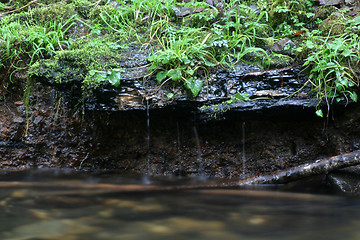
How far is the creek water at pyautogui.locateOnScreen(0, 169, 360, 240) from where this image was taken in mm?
1527

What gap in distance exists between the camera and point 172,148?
3.83 meters

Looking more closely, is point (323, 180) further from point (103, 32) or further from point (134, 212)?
point (103, 32)

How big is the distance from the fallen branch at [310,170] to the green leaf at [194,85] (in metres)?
1.07

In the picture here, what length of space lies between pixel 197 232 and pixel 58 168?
115 inches

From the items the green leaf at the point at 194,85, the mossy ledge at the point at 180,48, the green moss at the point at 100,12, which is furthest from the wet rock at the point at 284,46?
the green moss at the point at 100,12

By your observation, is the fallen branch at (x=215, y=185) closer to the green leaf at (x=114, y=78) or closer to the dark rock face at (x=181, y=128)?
the dark rock face at (x=181, y=128)

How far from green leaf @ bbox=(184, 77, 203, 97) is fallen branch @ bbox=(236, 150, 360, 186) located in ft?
3.52

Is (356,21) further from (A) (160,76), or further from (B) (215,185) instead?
(B) (215,185)

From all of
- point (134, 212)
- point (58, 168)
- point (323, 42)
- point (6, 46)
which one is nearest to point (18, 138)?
point (58, 168)

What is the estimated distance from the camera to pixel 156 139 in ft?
12.6

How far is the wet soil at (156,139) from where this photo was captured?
3.44 m

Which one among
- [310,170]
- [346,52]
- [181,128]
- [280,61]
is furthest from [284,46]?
[181,128]

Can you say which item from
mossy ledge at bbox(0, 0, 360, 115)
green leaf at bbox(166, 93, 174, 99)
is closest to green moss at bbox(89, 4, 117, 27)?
mossy ledge at bbox(0, 0, 360, 115)

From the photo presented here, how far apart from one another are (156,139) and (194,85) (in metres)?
1.13
